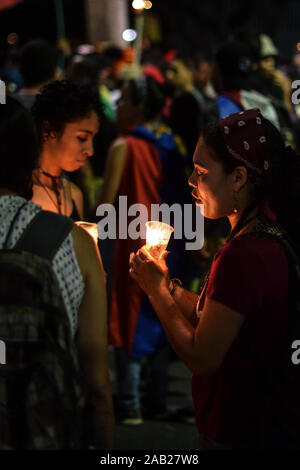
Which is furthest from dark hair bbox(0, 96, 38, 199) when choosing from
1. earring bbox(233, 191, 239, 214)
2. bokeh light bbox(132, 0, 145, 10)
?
bokeh light bbox(132, 0, 145, 10)

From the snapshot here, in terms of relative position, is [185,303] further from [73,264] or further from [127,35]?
[127,35]

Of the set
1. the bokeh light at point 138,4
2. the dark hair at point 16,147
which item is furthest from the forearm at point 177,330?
the bokeh light at point 138,4

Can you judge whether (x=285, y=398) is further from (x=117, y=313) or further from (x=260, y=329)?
(x=117, y=313)

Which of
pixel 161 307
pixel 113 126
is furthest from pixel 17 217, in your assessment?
pixel 113 126

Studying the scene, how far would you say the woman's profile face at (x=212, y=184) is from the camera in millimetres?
2465

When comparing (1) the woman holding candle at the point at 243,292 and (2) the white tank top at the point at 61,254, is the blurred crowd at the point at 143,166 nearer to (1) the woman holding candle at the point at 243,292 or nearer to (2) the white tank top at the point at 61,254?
(1) the woman holding candle at the point at 243,292

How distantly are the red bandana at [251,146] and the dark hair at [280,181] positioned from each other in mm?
19

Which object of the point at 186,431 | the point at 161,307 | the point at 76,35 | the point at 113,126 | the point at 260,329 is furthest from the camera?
the point at 76,35

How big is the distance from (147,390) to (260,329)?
310 centimetres

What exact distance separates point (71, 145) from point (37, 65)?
1.85m

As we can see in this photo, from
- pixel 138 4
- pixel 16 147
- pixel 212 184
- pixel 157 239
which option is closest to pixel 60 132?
pixel 157 239

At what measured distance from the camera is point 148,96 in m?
5.05

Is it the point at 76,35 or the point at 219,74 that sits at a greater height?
the point at 76,35
